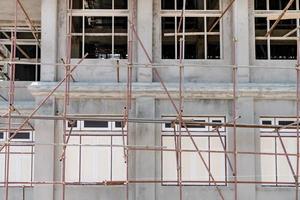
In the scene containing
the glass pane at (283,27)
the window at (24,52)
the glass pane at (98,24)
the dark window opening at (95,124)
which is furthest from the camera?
the window at (24,52)

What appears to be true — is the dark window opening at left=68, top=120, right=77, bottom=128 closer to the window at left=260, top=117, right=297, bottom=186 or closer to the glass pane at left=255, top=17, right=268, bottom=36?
the window at left=260, top=117, right=297, bottom=186

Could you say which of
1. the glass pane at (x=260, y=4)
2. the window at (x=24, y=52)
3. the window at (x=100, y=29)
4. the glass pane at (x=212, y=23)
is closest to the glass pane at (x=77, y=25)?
the window at (x=100, y=29)

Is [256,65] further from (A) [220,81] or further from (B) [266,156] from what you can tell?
(B) [266,156]

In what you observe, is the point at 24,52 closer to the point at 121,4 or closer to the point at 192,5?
the point at 121,4

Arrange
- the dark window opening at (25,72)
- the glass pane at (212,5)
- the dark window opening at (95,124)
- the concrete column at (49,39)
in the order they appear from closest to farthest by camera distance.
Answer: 1. the dark window opening at (95,124)
2. the concrete column at (49,39)
3. the glass pane at (212,5)
4. the dark window opening at (25,72)

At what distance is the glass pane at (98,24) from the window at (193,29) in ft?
5.85

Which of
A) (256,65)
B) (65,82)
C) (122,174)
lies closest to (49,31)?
(65,82)

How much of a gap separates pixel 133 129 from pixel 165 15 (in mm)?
3551

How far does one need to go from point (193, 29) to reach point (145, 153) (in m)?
5.36

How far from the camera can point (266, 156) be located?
57.1 ft

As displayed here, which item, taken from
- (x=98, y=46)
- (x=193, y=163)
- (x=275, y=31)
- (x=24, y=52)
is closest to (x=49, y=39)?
(x=98, y=46)

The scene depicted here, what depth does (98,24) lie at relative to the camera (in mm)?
20156

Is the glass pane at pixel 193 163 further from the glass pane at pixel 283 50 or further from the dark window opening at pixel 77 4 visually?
the glass pane at pixel 283 50

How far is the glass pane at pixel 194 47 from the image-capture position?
20.4m
